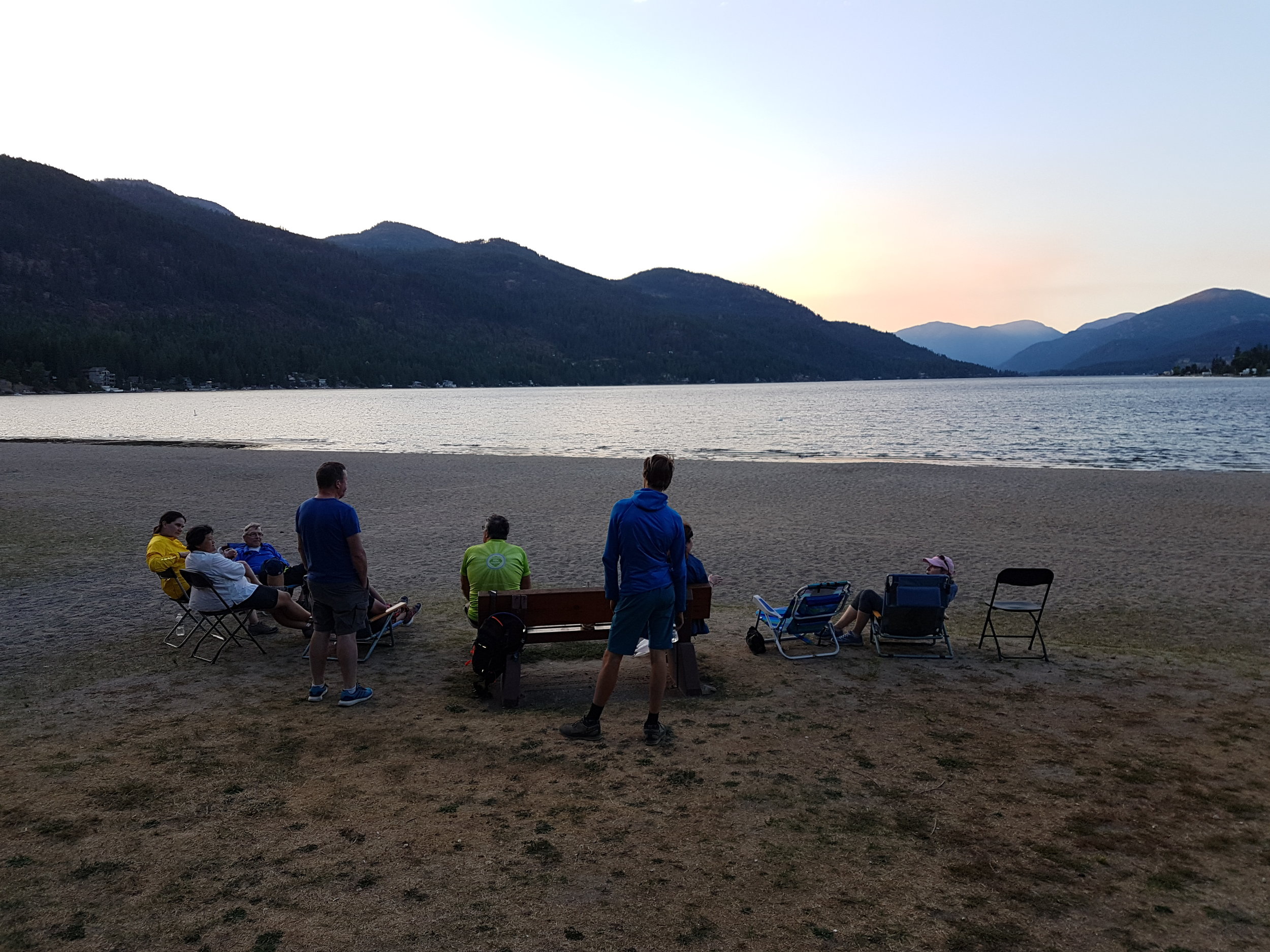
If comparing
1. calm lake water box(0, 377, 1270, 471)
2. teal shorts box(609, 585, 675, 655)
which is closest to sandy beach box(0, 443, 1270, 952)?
teal shorts box(609, 585, 675, 655)

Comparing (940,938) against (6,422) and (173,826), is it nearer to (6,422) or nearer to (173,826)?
(173,826)

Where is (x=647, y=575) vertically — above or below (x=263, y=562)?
above

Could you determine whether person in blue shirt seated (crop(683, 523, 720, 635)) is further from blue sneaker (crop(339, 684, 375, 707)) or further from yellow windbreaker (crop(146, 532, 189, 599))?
yellow windbreaker (crop(146, 532, 189, 599))

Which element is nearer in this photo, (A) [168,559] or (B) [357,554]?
(B) [357,554]

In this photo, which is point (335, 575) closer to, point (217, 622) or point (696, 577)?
point (217, 622)

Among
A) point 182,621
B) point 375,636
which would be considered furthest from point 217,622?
point 375,636

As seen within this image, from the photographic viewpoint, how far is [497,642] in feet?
20.0

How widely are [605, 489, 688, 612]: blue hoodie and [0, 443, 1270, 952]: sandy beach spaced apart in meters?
1.13

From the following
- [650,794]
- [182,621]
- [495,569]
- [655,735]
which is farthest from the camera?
[182,621]

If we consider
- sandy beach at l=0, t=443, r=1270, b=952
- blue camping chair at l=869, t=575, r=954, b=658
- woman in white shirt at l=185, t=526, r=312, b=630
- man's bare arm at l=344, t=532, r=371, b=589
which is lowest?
sandy beach at l=0, t=443, r=1270, b=952

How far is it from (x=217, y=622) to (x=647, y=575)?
4787mm

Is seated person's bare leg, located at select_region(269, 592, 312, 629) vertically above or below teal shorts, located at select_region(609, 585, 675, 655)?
below

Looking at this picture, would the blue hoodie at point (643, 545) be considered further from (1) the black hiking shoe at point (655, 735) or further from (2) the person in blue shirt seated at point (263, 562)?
(2) the person in blue shirt seated at point (263, 562)

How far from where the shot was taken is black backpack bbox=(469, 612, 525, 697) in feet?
20.0
